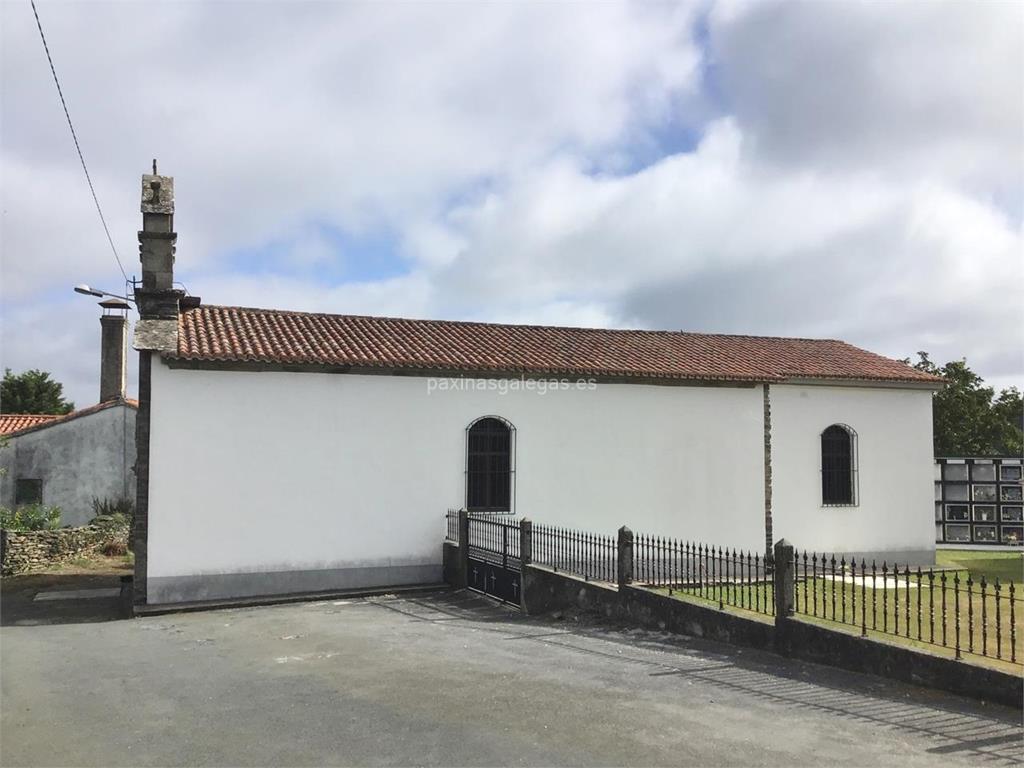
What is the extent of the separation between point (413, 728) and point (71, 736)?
9.39 feet

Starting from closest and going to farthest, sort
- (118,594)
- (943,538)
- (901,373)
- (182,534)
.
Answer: (182,534) → (118,594) → (901,373) → (943,538)

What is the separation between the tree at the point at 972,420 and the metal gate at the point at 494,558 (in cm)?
1988

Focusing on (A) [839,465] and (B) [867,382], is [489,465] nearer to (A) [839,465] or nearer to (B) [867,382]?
(A) [839,465]

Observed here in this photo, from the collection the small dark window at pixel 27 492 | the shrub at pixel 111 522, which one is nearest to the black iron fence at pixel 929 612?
the shrub at pixel 111 522

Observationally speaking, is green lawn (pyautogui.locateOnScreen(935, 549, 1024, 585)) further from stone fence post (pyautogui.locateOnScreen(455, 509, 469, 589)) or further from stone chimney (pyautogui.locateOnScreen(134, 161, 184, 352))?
stone chimney (pyautogui.locateOnScreen(134, 161, 184, 352))

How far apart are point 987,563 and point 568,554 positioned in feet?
37.5

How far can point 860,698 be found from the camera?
719 centimetres

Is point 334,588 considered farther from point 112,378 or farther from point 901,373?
point 112,378

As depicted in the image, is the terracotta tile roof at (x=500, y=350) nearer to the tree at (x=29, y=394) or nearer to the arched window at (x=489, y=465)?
the arched window at (x=489, y=465)

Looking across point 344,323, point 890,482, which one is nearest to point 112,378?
A: point 344,323

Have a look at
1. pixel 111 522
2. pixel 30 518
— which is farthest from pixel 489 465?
pixel 30 518

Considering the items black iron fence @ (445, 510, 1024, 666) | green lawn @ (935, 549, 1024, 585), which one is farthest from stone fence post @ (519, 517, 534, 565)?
green lawn @ (935, 549, 1024, 585)

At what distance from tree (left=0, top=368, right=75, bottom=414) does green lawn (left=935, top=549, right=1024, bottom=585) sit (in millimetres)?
43341

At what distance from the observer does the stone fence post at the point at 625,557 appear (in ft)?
36.3
